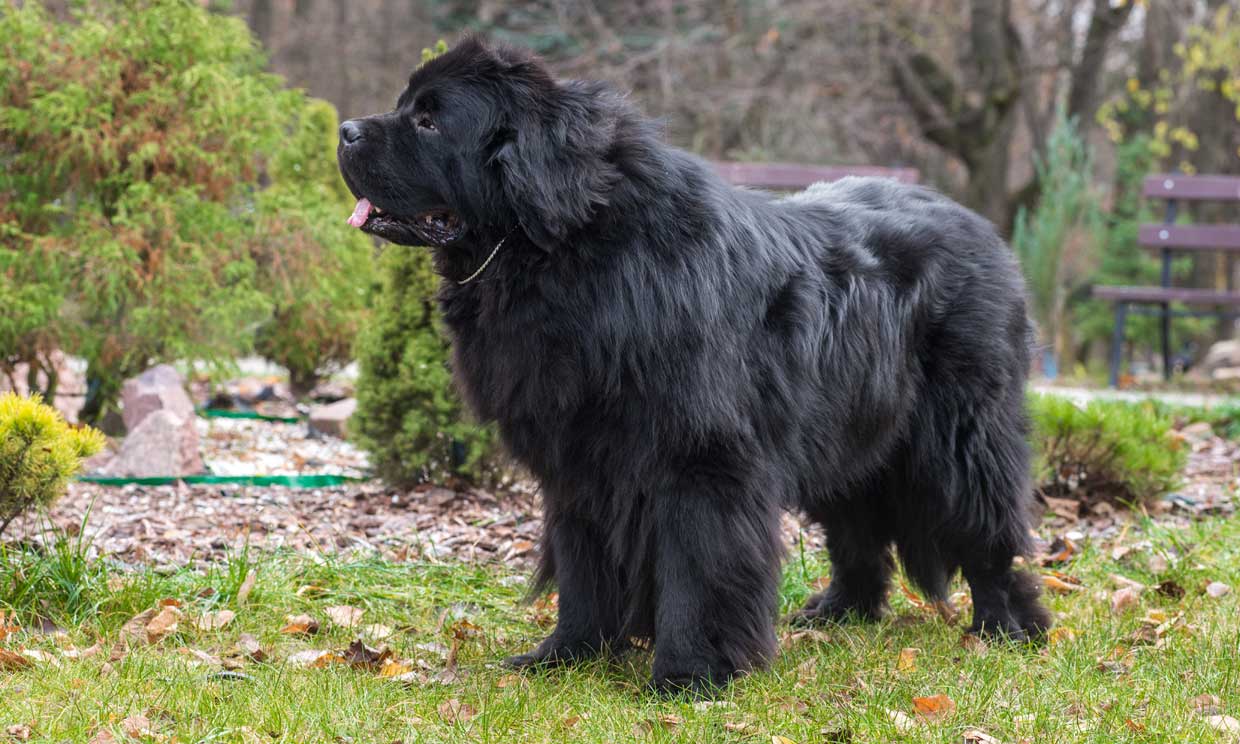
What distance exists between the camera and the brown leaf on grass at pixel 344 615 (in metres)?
3.79

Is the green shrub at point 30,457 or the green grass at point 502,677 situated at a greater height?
the green shrub at point 30,457

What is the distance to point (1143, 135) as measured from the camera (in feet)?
56.9

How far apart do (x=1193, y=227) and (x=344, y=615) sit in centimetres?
988

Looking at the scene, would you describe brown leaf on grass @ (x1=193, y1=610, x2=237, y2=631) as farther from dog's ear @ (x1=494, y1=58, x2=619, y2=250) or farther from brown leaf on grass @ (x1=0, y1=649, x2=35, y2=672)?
dog's ear @ (x1=494, y1=58, x2=619, y2=250)

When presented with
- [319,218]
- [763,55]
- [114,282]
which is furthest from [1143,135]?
[114,282]

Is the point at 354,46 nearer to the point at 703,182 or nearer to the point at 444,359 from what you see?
the point at 444,359

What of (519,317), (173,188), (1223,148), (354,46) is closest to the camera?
(519,317)

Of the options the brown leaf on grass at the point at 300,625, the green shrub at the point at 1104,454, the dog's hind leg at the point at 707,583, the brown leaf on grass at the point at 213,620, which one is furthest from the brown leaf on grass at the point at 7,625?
the green shrub at the point at 1104,454

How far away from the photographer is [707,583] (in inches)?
127

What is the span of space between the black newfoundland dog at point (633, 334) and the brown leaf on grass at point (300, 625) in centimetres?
67

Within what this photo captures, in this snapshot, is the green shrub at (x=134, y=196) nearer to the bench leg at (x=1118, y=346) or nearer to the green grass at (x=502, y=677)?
the green grass at (x=502, y=677)

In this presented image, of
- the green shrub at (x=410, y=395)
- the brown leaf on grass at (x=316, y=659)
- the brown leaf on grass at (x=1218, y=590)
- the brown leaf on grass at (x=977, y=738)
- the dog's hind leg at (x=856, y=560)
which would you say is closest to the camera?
the brown leaf on grass at (x=977, y=738)

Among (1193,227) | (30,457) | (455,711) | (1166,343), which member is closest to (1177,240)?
(1193,227)

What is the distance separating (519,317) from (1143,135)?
16292 millimetres
